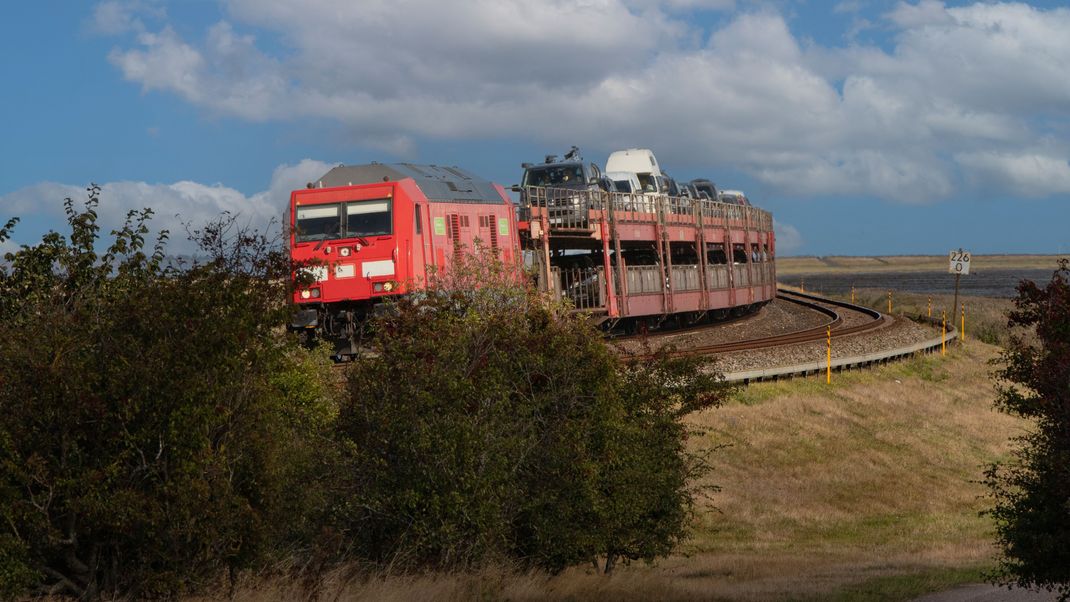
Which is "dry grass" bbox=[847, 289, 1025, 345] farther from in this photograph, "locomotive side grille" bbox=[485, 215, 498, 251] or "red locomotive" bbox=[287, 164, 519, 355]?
"red locomotive" bbox=[287, 164, 519, 355]

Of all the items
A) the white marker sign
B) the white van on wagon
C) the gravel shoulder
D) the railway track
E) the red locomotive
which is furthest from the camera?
the white marker sign

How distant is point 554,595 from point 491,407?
2519mm

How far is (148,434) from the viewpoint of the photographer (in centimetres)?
1062

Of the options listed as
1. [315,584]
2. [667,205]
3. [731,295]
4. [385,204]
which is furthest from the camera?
[731,295]

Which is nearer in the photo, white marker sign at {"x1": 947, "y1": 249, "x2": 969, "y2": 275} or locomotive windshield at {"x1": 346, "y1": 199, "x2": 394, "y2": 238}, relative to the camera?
locomotive windshield at {"x1": 346, "y1": 199, "x2": 394, "y2": 238}

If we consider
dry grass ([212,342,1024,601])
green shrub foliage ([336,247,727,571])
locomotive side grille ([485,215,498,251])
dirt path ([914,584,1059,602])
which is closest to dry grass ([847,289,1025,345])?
dry grass ([212,342,1024,601])

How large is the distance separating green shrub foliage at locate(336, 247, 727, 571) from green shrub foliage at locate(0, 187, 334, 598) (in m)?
1.87

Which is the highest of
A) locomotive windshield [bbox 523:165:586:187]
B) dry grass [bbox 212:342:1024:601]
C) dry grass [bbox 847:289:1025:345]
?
locomotive windshield [bbox 523:165:586:187]

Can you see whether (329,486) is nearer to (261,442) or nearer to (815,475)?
(261,442)

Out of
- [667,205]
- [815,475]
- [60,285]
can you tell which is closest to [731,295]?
A: [667,205]

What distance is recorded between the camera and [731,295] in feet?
156

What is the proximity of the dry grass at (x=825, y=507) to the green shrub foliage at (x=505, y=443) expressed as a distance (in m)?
0.62

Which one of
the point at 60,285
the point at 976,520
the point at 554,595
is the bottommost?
the point at 976,520

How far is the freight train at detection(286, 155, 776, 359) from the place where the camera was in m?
26.0
